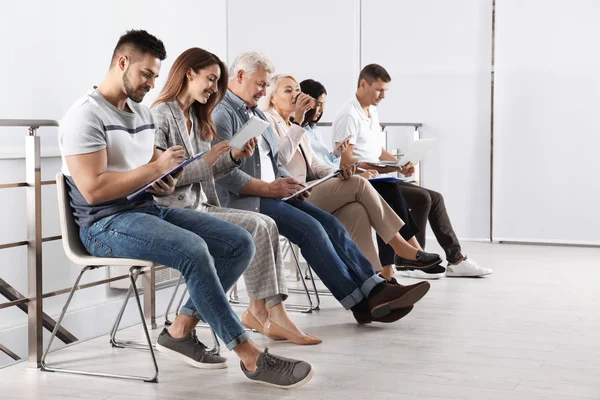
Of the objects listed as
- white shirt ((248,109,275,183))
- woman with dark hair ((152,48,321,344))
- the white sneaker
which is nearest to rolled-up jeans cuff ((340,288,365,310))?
woman with dark hair ((152,48,321,344))

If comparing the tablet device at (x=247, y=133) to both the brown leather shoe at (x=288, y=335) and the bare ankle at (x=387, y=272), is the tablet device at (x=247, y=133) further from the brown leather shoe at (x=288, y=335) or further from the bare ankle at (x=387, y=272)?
the bare ankle at (x=387, y=272)

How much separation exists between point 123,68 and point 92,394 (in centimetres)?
99

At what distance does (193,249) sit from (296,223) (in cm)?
84

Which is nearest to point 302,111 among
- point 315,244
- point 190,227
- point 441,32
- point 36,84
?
point 315,244

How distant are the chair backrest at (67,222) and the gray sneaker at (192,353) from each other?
418mm

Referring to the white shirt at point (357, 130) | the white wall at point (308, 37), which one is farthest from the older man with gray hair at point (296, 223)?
the white wall at point (308, 37)

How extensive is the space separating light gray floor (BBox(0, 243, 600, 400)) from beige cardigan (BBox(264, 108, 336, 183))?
2.02 ft

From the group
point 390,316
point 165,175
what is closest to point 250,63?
point 165,175

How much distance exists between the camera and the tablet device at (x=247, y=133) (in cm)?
280

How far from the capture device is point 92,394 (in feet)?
8.31

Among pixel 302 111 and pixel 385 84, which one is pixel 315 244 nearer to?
pixel 302 111

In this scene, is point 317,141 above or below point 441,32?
below

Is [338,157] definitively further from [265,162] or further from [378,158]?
[265,162]

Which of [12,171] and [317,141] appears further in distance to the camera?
[317,141]
